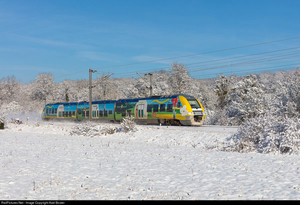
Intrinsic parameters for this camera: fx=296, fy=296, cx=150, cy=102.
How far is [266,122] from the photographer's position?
596 inches

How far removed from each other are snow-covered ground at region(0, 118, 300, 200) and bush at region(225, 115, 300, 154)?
29.4 inches

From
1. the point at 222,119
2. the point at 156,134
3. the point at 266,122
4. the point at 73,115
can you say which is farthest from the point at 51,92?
the point at 266,122

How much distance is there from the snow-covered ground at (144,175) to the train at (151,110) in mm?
9654

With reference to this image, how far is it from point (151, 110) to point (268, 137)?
1594cm

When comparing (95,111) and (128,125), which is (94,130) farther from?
(95,111)

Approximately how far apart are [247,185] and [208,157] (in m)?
4.90

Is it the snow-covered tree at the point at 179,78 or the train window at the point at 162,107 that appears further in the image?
the snow-covered tree at the point at 179,78

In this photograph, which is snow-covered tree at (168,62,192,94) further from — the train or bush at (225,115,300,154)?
bush at (225,115,300,154)

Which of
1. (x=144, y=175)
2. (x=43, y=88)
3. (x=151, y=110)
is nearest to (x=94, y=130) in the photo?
(x=151, y=110)

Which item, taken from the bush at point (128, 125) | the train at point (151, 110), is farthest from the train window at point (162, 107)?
the bush at point (128, 125)

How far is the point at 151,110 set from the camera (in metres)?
29.0

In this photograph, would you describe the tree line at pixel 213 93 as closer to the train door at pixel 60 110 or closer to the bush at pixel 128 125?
the train door at pixel 60 110

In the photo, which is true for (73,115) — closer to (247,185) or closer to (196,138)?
(196,138)

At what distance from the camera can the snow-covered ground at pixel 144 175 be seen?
7.88m
